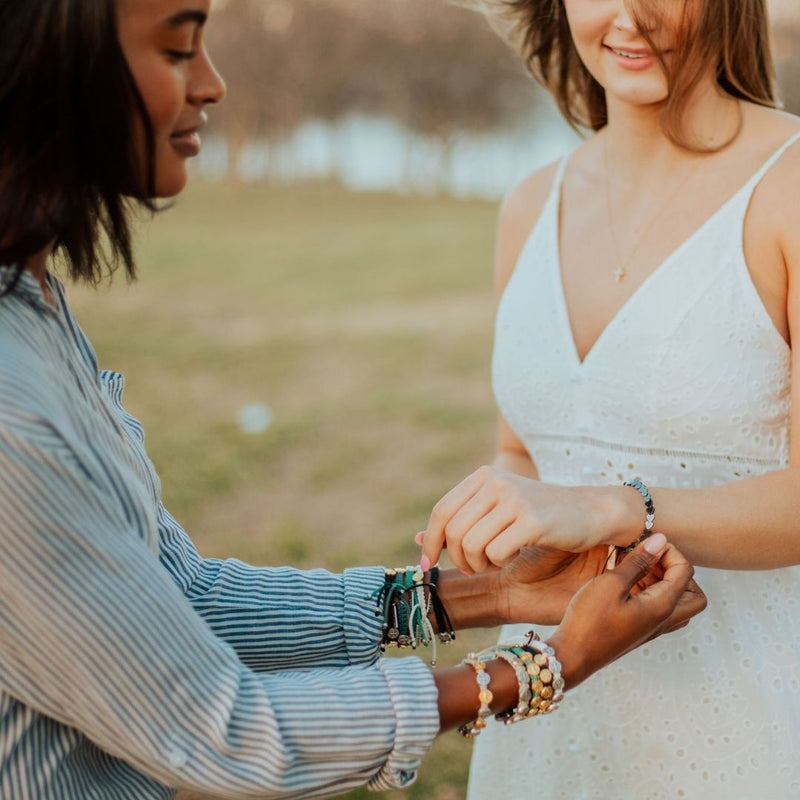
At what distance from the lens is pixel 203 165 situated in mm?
31156

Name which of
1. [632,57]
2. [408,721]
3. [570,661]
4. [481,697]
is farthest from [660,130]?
[408,721]

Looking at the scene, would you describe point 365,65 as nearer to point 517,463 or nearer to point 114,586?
point 517,463

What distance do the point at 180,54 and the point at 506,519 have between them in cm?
91

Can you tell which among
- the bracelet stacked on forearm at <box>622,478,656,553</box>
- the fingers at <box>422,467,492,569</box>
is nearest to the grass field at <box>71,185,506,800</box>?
the fingers at <box>422,467,492,569</box>

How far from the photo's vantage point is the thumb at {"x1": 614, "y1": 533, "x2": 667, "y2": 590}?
1.80m

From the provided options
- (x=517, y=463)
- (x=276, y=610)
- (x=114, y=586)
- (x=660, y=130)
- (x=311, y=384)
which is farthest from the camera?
(x=311, y=384)

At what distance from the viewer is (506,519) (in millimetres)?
1824

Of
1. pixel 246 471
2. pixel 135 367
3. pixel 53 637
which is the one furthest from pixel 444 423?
pixel 53 637

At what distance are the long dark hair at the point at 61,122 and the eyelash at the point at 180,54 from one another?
85 millimetres

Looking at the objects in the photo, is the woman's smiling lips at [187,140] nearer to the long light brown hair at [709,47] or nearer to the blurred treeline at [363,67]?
the long light brown hair at [709,47]

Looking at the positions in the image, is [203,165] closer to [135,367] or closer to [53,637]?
[135,367]

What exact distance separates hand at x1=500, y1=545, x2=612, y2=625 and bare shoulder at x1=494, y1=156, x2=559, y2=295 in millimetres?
856

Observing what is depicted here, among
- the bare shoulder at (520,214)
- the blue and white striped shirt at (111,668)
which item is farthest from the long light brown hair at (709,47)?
the blue and white striped shirt at (111,668)

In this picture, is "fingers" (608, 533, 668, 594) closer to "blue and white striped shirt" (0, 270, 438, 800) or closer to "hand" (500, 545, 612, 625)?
"hand" (500, 545, 612, 625)
